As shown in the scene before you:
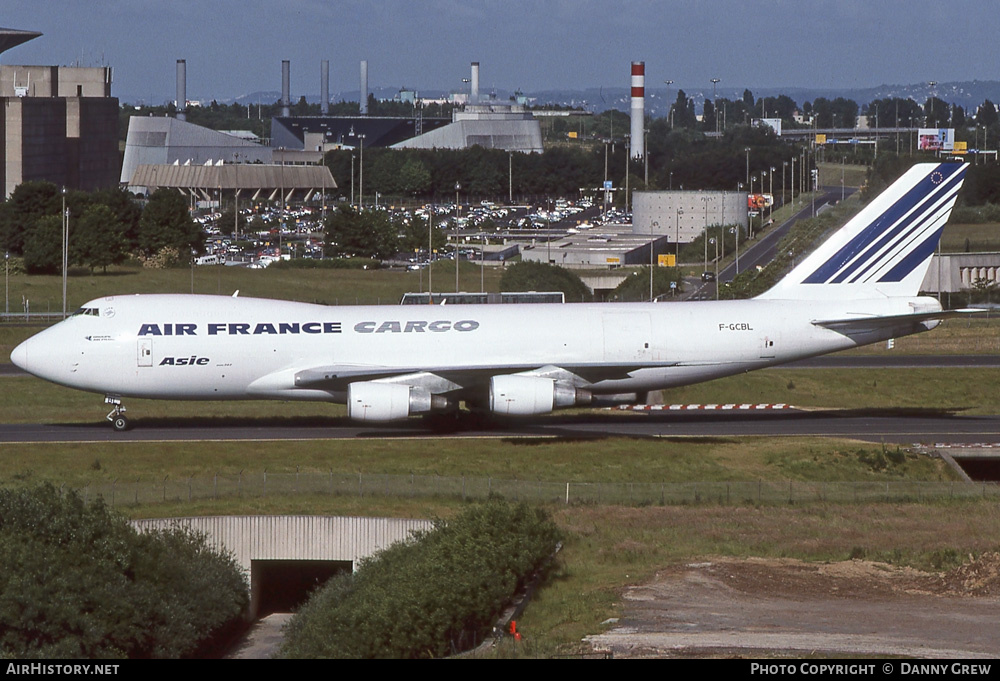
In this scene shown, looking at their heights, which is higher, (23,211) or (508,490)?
(23,211)

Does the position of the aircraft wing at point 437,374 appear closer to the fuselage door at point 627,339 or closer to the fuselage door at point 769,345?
the fuselage door at point 627,339

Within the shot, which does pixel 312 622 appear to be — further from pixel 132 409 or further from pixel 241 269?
pixel 241 269

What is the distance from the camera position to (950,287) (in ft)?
332

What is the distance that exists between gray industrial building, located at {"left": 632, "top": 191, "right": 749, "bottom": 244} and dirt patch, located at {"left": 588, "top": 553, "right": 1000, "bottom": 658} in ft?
390

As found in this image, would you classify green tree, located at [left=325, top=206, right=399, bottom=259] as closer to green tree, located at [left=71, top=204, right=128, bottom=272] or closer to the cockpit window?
green tree, located at [left=71, top=204, right=128, bottom=272]

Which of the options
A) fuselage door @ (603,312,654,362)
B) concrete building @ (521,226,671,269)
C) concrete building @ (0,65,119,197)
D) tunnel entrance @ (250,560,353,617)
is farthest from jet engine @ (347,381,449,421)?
concrete building @ (0,65,119,197)

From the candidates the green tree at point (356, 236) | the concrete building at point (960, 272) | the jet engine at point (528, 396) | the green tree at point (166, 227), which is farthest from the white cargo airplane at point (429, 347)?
the green tree at point (356, 236)

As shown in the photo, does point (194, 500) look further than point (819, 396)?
No

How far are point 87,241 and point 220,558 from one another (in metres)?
71.9

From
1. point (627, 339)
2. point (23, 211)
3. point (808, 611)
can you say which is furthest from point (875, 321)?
point (23, 211)

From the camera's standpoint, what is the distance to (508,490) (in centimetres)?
3625

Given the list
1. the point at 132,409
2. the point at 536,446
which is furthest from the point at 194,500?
the point at 132,409

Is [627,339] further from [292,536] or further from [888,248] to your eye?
[292,536]

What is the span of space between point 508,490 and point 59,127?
14040 cm
